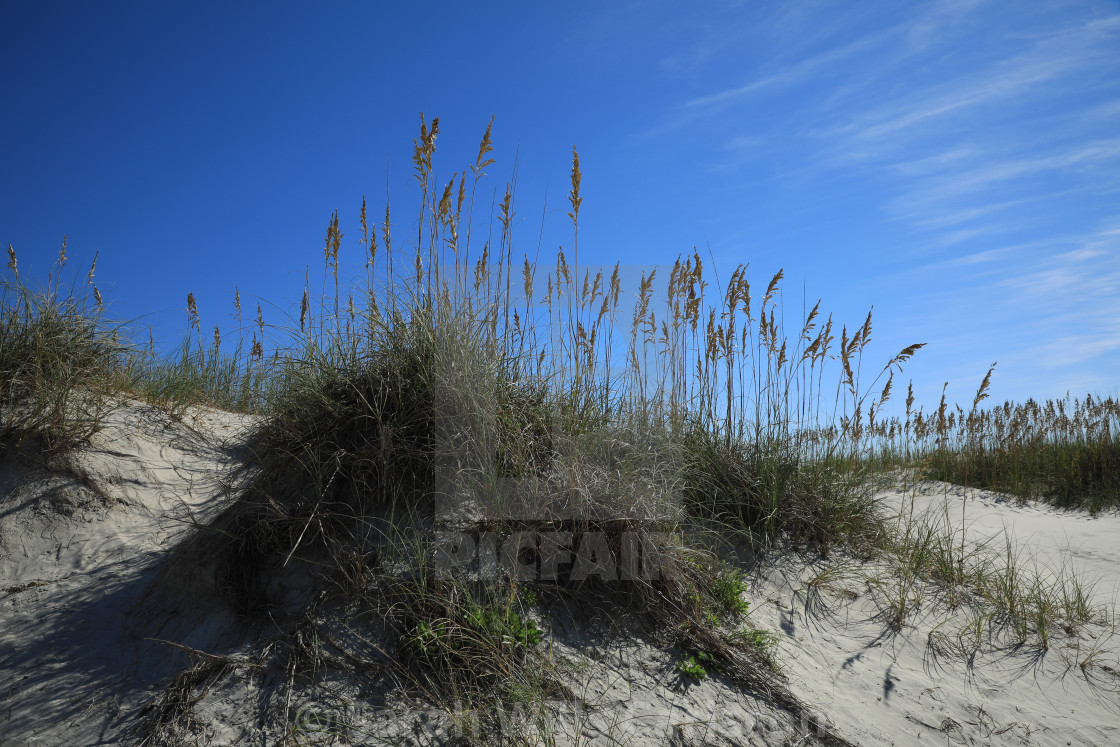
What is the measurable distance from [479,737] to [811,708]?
63.3 inches

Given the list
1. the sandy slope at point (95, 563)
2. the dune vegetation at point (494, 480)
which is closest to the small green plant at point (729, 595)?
the dune vegetation at point (494, 480)

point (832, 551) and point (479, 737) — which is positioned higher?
point (832, 551)

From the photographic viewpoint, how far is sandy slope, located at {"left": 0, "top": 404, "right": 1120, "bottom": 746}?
7.79ft

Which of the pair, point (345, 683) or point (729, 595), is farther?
A: point (729, 595)

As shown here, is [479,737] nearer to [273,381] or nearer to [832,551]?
[273,381]

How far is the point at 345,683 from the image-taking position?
7.98 ft

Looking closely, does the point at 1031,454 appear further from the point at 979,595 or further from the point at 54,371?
the point at 54,371

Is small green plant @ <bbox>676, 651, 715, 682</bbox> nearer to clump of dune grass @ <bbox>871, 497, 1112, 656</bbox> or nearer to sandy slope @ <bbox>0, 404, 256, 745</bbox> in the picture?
clump of dune grass @ <bbox>871, 497, 1112, 656</bbox>

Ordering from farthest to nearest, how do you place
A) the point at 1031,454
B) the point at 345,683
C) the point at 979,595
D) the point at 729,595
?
the point at 1031,454 < the point at 979,595 < the point at 729,595 < the point at 345,683

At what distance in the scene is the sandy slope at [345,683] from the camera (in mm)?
2375

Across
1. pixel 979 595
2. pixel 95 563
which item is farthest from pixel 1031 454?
pixel 95 563

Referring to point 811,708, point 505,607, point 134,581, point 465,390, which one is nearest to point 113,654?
point 134,581

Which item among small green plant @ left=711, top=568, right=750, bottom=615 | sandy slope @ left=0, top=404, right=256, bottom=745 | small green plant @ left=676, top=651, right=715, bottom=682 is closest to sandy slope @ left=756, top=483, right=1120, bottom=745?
small green plant @ left=711, top=568, right=750, bottom=615

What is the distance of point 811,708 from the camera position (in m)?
2.82
